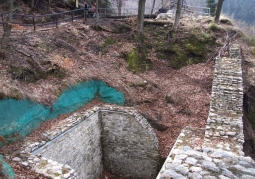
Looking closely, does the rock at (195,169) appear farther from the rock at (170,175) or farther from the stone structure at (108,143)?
the stone structure at (108,143)

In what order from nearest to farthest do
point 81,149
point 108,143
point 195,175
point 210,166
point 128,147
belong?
point 195,175
point 210,166
point 81,149
point 128,147
point 108,143

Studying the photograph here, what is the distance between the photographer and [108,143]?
11.5m

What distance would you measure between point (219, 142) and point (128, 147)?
5444 mm

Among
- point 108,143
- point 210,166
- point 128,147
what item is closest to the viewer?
point 210,166

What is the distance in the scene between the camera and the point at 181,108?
11938 mm

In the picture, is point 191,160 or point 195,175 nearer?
point 195,175

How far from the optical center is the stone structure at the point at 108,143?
366 inches

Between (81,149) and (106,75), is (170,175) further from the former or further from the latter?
(106,75)

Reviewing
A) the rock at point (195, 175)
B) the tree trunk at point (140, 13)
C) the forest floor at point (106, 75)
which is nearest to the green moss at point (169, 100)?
the forest floor at point (106, 75)

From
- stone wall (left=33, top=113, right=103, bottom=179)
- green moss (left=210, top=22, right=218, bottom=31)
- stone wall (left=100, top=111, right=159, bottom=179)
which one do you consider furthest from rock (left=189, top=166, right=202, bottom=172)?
green moss (left=210, top=22, right=218, bottom=31)

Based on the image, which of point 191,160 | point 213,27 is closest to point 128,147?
point 191,160

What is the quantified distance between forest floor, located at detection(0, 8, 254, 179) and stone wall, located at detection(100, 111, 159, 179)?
0.67m

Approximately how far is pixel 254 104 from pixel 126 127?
6.08 metres

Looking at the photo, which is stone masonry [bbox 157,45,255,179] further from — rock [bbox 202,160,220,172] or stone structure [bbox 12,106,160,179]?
stone structure [bbox 12,106,160,179]
